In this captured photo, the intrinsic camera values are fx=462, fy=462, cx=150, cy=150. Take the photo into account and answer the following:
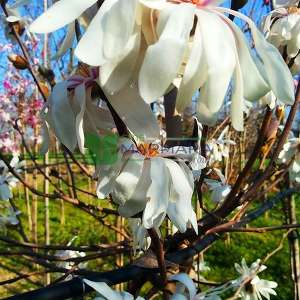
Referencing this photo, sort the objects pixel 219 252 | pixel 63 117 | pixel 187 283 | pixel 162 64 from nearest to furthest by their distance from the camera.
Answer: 1. pixel 162 64
2. pixel 63 117
3. pixel 187 283
4. pixel 219 252

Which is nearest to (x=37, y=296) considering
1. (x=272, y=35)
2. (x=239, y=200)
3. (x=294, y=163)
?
(x=239, y=200)

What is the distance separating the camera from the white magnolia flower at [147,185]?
0.49 meters

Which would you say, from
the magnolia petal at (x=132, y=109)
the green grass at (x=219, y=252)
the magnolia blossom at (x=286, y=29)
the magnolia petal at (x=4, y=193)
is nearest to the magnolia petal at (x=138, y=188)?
the magnolia petal at (x=132, y=109)

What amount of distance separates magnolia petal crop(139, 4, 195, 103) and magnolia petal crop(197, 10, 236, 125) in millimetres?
28

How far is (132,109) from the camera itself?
40cm

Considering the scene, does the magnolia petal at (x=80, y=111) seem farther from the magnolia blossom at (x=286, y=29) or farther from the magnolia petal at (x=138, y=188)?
the magnolia blossom at (x=286, y=29)

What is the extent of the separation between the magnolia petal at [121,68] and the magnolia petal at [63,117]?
2.9 inches

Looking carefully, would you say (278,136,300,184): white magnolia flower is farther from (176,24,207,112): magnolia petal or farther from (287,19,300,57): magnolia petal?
(176,24,207,112): magnolia petal

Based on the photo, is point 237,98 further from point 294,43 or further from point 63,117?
point 294,43

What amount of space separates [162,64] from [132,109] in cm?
8

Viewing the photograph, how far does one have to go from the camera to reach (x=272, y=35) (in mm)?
908

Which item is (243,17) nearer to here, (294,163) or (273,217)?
(294,163)

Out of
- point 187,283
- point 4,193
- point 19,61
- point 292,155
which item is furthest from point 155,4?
point 4,193

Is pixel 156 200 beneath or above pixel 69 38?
beneath
